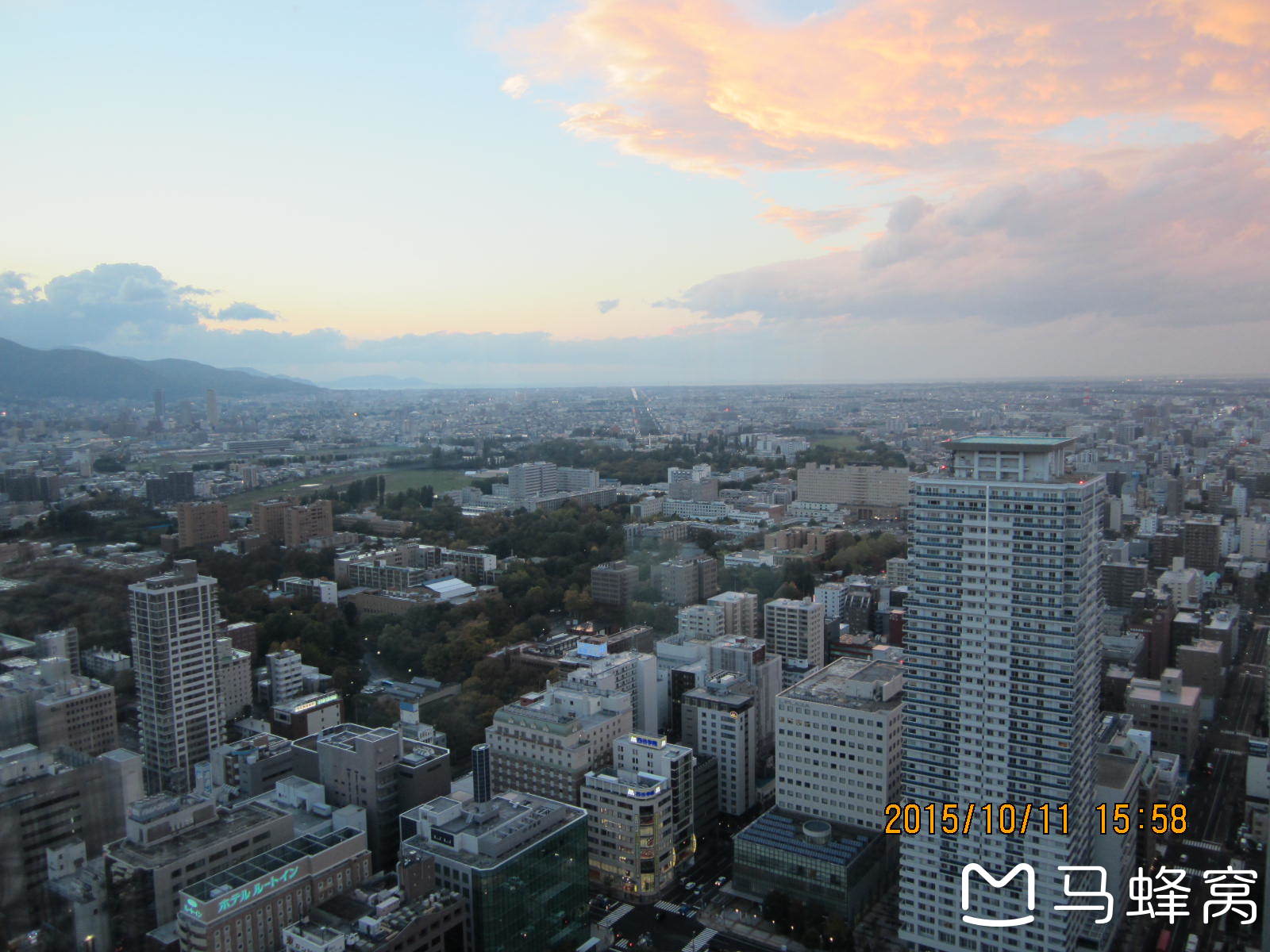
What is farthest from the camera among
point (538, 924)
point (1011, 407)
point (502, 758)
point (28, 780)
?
point (1011, 407)

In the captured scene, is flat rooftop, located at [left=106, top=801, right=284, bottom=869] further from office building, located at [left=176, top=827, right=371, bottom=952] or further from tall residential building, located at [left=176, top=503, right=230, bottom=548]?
tall residential building, located at [left=176, top=503, right=230, bottom=548]

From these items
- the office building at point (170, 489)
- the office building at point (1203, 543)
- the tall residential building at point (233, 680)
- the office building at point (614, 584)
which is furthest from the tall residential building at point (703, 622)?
the office building at point (170, 489)

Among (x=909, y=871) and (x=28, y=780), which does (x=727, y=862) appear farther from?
(x=28, y=780)

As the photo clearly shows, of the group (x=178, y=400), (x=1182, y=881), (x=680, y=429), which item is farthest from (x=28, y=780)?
(x=680, y=429)

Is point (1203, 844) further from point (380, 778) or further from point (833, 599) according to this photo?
point (380, 778)

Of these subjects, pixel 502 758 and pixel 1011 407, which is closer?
pixel 502 758

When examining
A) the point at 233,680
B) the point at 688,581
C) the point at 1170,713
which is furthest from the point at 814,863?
the point at 688,581

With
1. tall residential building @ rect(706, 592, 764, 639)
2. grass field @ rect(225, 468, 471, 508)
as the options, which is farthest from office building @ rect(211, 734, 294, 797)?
grass field @ rect(225, 468, 471, 508)
